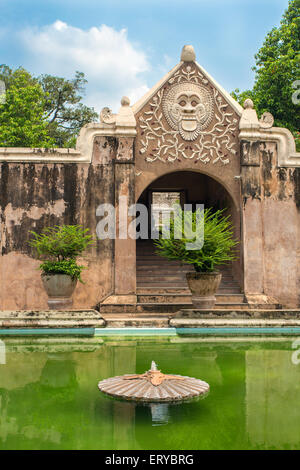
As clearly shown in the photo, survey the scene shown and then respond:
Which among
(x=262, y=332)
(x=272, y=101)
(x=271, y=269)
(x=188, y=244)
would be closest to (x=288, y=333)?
(x=262, y=332)

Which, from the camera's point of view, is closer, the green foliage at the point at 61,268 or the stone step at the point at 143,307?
the green foliage at the point at 61,268

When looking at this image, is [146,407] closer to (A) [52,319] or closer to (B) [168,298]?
(A) [52,319]

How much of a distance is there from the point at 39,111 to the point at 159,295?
11364 millimetres

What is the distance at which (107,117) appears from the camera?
8961 millimetres

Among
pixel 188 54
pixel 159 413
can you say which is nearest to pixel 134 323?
pixel 159 413

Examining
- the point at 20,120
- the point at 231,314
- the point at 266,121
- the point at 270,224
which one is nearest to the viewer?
the point at 231,314

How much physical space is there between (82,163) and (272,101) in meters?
7.67

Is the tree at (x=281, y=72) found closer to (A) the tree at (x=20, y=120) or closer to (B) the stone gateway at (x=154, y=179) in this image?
(B) the stone gateway at (x=154, y=179)

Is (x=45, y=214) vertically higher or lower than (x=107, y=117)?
lower

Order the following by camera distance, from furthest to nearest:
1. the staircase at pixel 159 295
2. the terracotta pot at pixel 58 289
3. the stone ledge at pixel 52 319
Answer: the staircase at pixel 159 295 < the terracotta pot at pixel 58 289 < the stone ledge at pixel 52 319

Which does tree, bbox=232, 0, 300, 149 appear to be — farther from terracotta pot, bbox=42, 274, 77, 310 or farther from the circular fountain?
the circular fountain

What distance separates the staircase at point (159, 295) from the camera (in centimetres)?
772

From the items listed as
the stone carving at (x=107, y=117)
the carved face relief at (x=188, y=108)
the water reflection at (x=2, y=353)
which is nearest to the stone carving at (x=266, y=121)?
the carved face relief at (x=188, y=108)

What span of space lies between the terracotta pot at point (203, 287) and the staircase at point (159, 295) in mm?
469
